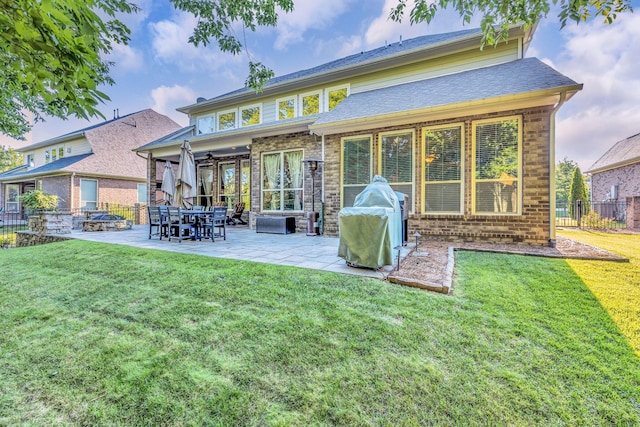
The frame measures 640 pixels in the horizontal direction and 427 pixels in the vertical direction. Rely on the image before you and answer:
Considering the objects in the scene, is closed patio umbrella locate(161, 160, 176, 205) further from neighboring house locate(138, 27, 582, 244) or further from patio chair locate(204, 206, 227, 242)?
neighboring house locate(138, 27, 582, 244)

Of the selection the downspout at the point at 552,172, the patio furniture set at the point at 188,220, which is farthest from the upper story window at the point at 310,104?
the downspout at the point at 552,172

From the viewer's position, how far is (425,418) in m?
1.64

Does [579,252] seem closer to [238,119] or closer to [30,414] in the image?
[30,414]

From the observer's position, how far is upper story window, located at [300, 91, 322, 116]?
34.7 feet

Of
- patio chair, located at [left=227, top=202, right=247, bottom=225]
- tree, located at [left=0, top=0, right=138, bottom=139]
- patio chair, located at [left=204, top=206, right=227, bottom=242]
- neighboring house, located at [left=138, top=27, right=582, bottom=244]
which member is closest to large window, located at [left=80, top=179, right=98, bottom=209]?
neighboring house, located at [left=138, top=27, right=582, bottom=244]

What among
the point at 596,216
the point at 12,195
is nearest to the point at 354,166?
the point at 596,216

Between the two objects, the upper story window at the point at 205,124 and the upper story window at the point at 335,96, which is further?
the upper story window at the point at 205,124

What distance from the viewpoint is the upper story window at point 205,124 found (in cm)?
1309

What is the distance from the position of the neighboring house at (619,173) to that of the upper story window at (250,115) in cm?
1865

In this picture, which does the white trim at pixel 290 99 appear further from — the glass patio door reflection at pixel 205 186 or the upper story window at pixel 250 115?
the glass patio door reflection at pixel 205 186

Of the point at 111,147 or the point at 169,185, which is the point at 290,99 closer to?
the point at 169,185

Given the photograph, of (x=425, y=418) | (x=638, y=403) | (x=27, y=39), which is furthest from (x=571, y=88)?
(x=27, y=39)

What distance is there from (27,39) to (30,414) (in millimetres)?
2296

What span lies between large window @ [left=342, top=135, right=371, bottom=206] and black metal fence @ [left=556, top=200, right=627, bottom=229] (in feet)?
35.6
